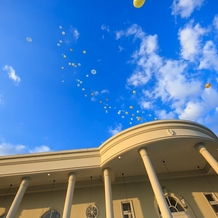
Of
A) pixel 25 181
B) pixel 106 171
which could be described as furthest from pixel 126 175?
pixel 25 181

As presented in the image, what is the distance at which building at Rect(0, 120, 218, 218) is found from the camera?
882 centimetres

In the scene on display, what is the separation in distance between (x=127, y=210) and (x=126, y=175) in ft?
6.66

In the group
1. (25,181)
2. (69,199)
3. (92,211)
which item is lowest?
(69,199)

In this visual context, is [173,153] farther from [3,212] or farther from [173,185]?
[3,212]

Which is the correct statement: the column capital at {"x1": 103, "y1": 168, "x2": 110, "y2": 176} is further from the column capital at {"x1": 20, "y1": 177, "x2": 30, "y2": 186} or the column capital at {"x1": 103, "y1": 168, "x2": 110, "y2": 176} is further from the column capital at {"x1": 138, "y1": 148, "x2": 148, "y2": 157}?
the column capital at {"x1": 20, "y1": 177, "x2": 30, "y2": 186}

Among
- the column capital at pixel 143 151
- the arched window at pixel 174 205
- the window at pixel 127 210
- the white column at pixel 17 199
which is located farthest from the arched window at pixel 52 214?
the arched window at pixel 174 205

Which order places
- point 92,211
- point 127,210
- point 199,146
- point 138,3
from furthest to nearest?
point 92,211 < point 127,210 < point 199,146 < point 138,3

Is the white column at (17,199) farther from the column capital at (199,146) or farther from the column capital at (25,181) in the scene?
the column capital at (199,146)

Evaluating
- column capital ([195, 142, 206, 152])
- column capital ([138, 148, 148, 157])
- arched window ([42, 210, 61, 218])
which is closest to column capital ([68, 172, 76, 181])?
arched window ([42, 210, 61, 218])

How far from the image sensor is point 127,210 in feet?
32.4

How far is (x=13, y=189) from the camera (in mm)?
11117

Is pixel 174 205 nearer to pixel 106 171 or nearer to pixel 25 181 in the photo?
pixel 106 171

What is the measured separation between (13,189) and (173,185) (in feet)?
36.7

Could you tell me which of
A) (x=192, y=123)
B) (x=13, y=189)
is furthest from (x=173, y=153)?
(x=13, y=189)
